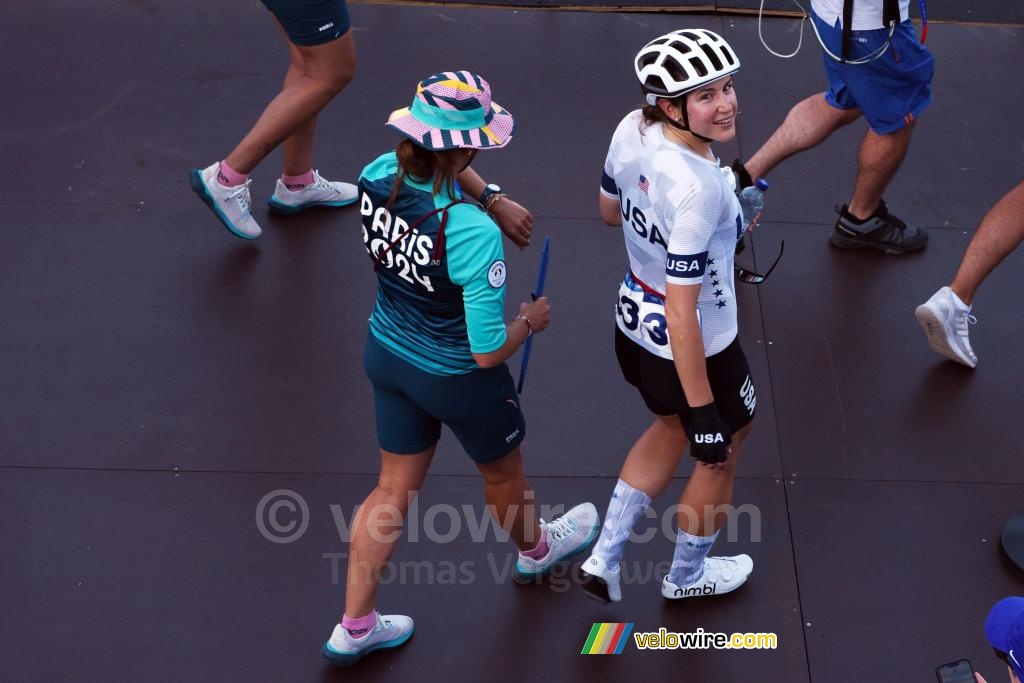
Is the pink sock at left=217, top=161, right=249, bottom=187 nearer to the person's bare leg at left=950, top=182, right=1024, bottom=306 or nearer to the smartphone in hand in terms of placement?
the person's bare leg at left=950, top=182, right=1024, bottom=306

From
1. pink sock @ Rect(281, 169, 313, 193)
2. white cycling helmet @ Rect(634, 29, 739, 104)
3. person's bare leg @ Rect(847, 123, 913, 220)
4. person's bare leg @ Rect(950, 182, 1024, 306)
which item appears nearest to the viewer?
white cycling helmet @ Rect(634, 29, 739, 104)

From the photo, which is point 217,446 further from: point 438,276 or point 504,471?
point 438,276

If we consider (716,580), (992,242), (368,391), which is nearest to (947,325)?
(992,242)

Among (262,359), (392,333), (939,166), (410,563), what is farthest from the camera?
(939,166)

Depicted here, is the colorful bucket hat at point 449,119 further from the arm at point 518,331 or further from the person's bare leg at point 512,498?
the person's bare leg at point 512,498

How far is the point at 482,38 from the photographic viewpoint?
648cm

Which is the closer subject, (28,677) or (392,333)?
(392,333)

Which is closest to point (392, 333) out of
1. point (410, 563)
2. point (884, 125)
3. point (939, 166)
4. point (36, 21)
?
point (410, 563)

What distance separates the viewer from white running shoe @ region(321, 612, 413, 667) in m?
3.45

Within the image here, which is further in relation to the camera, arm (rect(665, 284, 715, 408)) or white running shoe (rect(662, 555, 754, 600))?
→ white running shoe (rect(662, 555, 754, 600))

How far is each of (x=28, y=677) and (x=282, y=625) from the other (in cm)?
74

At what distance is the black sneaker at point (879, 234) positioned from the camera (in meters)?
5.09

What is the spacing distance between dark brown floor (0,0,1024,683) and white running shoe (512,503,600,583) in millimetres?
73

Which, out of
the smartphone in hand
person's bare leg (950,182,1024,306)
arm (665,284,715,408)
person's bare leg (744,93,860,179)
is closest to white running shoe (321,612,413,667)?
arm (665,284,715,408)
